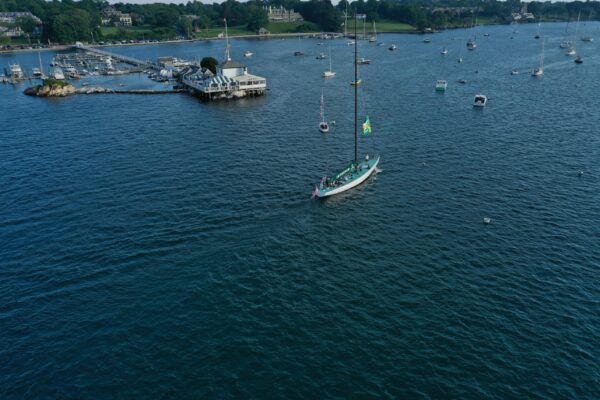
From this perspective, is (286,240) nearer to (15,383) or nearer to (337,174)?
(337,174)

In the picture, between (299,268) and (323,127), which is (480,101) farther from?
(299,268)

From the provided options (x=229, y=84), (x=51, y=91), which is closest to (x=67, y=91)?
(x=51, y=91)

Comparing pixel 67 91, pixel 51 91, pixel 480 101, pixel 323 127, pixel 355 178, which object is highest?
pixel 51 91

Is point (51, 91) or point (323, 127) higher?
point (51, 91)

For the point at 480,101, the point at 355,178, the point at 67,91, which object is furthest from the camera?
the point at 67,91

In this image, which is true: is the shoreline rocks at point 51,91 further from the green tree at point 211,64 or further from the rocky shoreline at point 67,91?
the green tree at point 211,64

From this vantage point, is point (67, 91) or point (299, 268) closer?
point (299, 268)

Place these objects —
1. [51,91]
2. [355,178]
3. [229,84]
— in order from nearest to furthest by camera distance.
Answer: [355,178] → [229,84] → [51,91]

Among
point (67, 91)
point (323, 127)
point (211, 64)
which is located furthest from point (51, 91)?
point (323, 127)

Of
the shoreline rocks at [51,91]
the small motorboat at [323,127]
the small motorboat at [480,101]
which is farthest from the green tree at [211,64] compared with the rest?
the small motorboat at [480,101]
